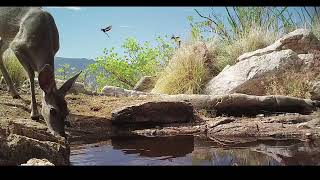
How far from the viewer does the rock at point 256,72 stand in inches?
316

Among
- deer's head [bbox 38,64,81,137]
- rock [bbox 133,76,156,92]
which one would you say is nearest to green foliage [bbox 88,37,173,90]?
rock [bbox 133,76,156,92]

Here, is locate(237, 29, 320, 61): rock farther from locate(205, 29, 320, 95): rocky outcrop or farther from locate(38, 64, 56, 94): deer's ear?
locate(38, 64, 56, 94): deer's ear

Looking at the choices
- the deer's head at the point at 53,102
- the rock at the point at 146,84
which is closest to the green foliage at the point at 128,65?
the rock at the point at 146,84

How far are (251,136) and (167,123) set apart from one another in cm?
121

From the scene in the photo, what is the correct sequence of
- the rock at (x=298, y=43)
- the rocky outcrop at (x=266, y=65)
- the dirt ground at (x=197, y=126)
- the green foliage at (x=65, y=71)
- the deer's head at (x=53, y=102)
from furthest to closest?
the green foliage at (x=65, y=71)
the rock at (x=298, y=43)
the rocky outcrop at (x=266, y=65)
the dirt ground at (x=197, y=126)
the deer's head at (x=53, y=102)

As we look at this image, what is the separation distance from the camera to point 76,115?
6.23 m

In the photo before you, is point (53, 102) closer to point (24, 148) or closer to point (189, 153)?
Answer: point (189, 153)

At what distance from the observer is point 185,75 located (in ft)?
28.7

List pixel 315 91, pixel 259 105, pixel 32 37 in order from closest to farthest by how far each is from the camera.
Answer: pixel 32 37, pixel 259 105, pixel 315 91

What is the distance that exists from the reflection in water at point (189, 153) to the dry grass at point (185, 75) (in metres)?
3.69

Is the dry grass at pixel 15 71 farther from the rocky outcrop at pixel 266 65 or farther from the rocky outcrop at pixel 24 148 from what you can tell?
the rocky outcrop at pixel 24 148

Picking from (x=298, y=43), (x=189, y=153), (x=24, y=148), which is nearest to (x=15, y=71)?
(x=298, y=43)

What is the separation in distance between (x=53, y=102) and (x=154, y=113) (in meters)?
1.70
